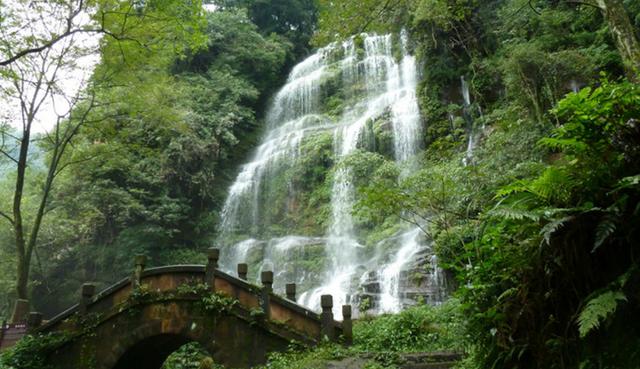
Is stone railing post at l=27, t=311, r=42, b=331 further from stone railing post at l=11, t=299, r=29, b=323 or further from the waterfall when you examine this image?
the waterfall

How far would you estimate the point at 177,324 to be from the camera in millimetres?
10461

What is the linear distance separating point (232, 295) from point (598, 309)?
29.3ft

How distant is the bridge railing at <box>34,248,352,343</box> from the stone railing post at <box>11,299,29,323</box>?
2.36 m

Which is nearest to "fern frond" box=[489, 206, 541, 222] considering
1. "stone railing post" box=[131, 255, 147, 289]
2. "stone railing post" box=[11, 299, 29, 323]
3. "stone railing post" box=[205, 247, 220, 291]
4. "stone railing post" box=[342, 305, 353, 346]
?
"stone railing post" box=[342, 305, 353, 346]

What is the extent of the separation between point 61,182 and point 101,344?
1258cm

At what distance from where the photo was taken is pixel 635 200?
218 cm

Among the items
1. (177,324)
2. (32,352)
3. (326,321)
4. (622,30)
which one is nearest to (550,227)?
(326,321)

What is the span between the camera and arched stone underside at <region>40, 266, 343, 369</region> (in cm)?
959

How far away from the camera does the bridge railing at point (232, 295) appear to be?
939 centimetres

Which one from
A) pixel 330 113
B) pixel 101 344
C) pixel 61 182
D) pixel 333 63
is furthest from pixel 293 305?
pixel 333 63

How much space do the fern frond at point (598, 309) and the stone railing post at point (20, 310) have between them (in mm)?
14643

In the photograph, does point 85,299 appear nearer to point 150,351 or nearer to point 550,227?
point 150,351

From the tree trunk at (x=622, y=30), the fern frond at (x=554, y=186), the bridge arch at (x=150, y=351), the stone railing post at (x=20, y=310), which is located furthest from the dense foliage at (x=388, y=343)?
the stone railing post at (x=20, y=310)

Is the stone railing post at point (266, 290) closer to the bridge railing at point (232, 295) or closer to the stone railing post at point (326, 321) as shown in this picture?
the bridge railing at point (232, 295)
